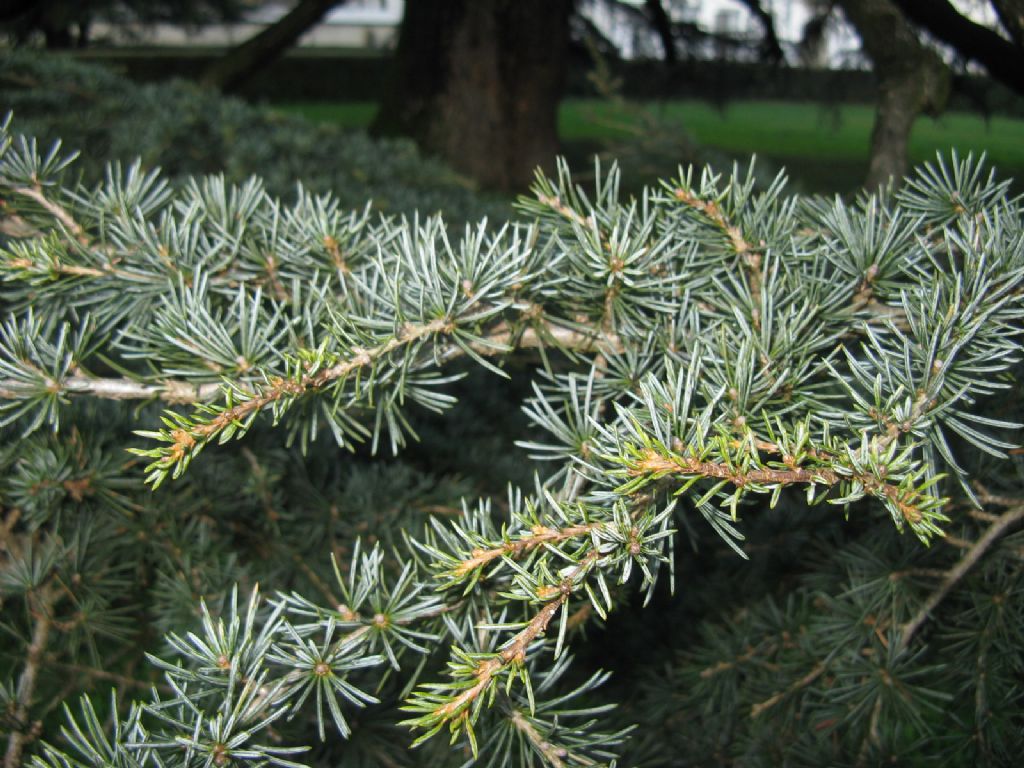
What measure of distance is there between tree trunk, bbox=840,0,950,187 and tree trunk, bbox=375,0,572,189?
2.82m

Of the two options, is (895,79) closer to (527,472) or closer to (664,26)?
(527,472)

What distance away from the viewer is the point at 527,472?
1.05m

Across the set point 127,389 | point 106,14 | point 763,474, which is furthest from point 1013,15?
point 106,14

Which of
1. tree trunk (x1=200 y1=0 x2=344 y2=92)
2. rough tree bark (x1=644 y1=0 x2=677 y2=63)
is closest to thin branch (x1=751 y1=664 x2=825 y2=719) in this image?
tree trunk (x1=200 y1=0 x2=344 y2=92)

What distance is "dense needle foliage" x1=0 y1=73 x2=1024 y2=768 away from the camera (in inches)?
17.1

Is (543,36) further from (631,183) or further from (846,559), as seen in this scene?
(846,559)

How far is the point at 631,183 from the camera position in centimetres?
250

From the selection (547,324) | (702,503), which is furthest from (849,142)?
(702,503)

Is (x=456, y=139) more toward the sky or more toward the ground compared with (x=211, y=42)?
more toward the ground

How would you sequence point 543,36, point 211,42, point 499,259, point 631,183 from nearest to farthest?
point 499,259, point 631,183, point 543,36, point 211,42

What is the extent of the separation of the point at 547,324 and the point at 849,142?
2279 mm

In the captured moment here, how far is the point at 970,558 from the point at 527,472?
52 centimetres

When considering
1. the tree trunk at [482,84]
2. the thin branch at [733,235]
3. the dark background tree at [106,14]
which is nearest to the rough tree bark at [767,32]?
the tree trunk at [482,84]

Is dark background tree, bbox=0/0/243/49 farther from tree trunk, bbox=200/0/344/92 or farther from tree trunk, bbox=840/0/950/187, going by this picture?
tree trunk, bbox=840/0/950/187
